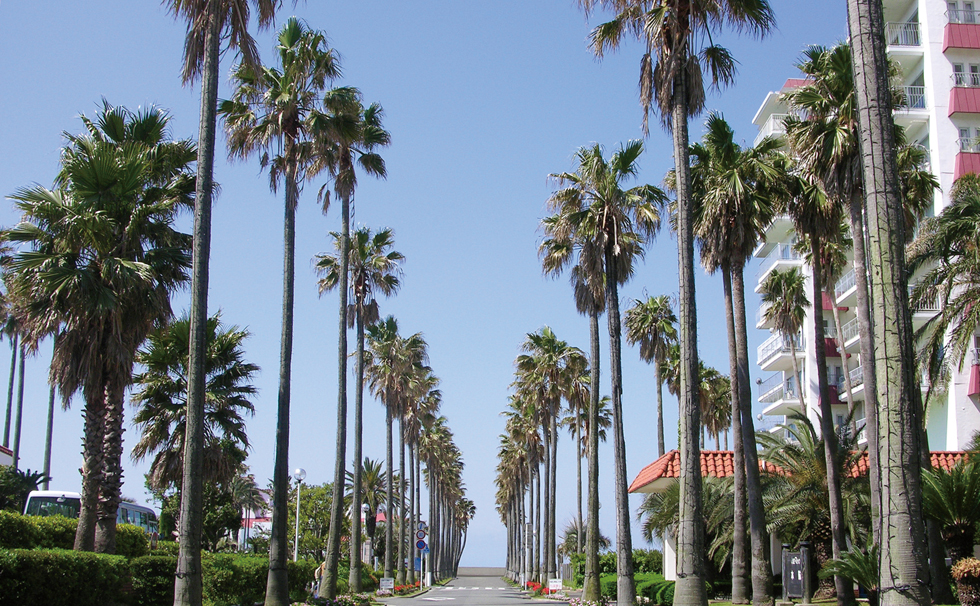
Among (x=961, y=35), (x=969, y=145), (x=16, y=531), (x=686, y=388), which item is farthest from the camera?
(x=961, y=35)

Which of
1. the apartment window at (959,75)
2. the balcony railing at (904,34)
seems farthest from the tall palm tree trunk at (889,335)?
the balcony railing at (904,34)

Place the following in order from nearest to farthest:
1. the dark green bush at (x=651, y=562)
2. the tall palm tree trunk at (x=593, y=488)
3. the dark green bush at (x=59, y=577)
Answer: the dark green bush at (x=59, y=577), the tall palm tree trunk at (x=593, y=488), the dark green bush at (x=651, y=562)

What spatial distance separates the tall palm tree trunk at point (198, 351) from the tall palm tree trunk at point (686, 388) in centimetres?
859

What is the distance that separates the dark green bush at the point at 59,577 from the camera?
1320 centimetres

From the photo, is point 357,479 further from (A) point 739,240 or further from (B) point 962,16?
(B) point 962,16

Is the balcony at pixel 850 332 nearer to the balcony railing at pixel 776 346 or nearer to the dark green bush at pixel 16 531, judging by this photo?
the balcony railing at pixel 776 346

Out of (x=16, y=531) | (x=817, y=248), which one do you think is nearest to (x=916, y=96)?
(x=817, y=248)

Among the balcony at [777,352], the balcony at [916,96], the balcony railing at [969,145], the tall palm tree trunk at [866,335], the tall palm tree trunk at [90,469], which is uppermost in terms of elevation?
the balcony at [916,96]

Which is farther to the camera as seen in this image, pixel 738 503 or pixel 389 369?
pixel 389 369

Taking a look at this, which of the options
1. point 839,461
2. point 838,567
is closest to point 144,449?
point 838,567

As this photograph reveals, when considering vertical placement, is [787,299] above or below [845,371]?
above

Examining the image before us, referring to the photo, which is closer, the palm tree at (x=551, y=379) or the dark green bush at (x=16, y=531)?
the dark green bush at (x=16, y=531)

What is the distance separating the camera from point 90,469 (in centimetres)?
1831

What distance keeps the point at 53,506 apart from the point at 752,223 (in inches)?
1074
